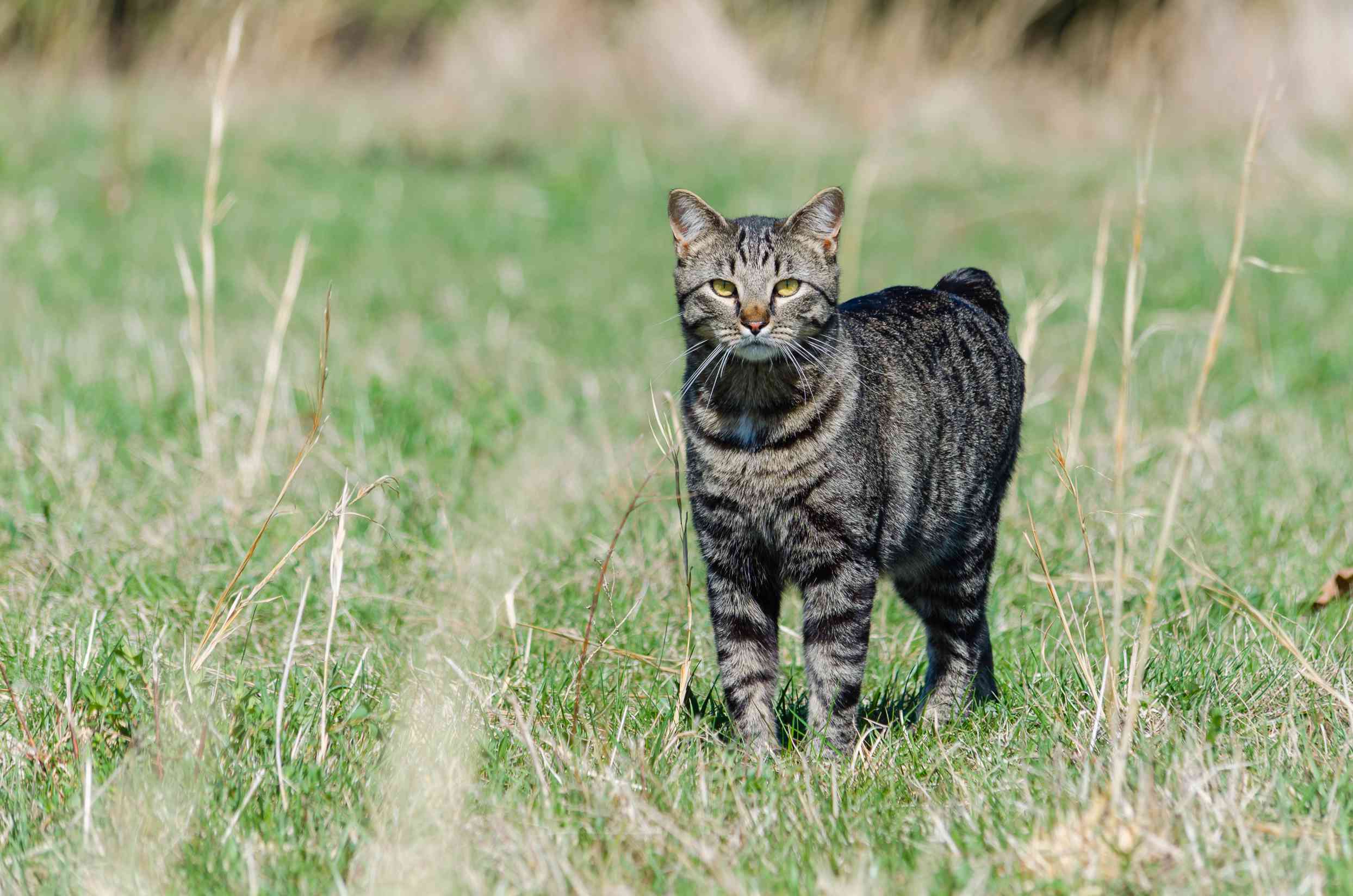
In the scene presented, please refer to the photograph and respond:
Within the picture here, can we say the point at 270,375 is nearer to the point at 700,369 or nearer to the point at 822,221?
the point at 700,369

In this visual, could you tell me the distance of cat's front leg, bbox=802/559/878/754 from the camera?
103 inches

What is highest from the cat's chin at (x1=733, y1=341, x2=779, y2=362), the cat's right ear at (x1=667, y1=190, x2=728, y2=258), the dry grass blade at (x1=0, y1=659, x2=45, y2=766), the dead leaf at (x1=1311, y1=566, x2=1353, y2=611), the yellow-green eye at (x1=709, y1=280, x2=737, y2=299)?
the cat's right ear at (x1=667, y1=190, x2=728, y2=258)

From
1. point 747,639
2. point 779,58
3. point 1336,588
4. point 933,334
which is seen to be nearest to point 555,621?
point 747,639

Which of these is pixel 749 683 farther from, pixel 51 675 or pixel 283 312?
pixel 283 312

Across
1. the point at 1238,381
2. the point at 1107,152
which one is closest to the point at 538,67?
the point at 1107,152

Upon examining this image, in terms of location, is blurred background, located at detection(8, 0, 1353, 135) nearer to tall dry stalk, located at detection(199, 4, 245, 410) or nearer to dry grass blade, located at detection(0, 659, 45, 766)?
tall dry stalk, located at detection(199, 4, 245, 410)

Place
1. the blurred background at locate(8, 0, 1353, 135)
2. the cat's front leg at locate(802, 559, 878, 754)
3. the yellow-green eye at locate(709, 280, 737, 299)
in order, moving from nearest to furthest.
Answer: the cat's front leg at locate(802, 559, 878, 754) → the yellow-green eye at locate(709, 280, 737, 299) → the blurred background at locate(8, 0, 1353, 135)

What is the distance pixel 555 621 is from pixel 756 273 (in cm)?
94

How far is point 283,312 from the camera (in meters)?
3.63

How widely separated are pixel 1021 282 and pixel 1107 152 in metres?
4.67

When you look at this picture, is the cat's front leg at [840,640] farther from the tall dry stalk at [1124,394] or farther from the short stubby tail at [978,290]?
the short stubby tail at [978,290]

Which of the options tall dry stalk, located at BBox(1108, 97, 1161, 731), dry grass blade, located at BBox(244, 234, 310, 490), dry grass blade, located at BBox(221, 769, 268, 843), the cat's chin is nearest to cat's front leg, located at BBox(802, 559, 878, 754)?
the cat's chin

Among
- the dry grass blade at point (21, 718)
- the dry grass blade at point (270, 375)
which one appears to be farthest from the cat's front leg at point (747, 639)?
the dry grass blade at point (270, 375)

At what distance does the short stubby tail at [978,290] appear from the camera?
3.29 meters
